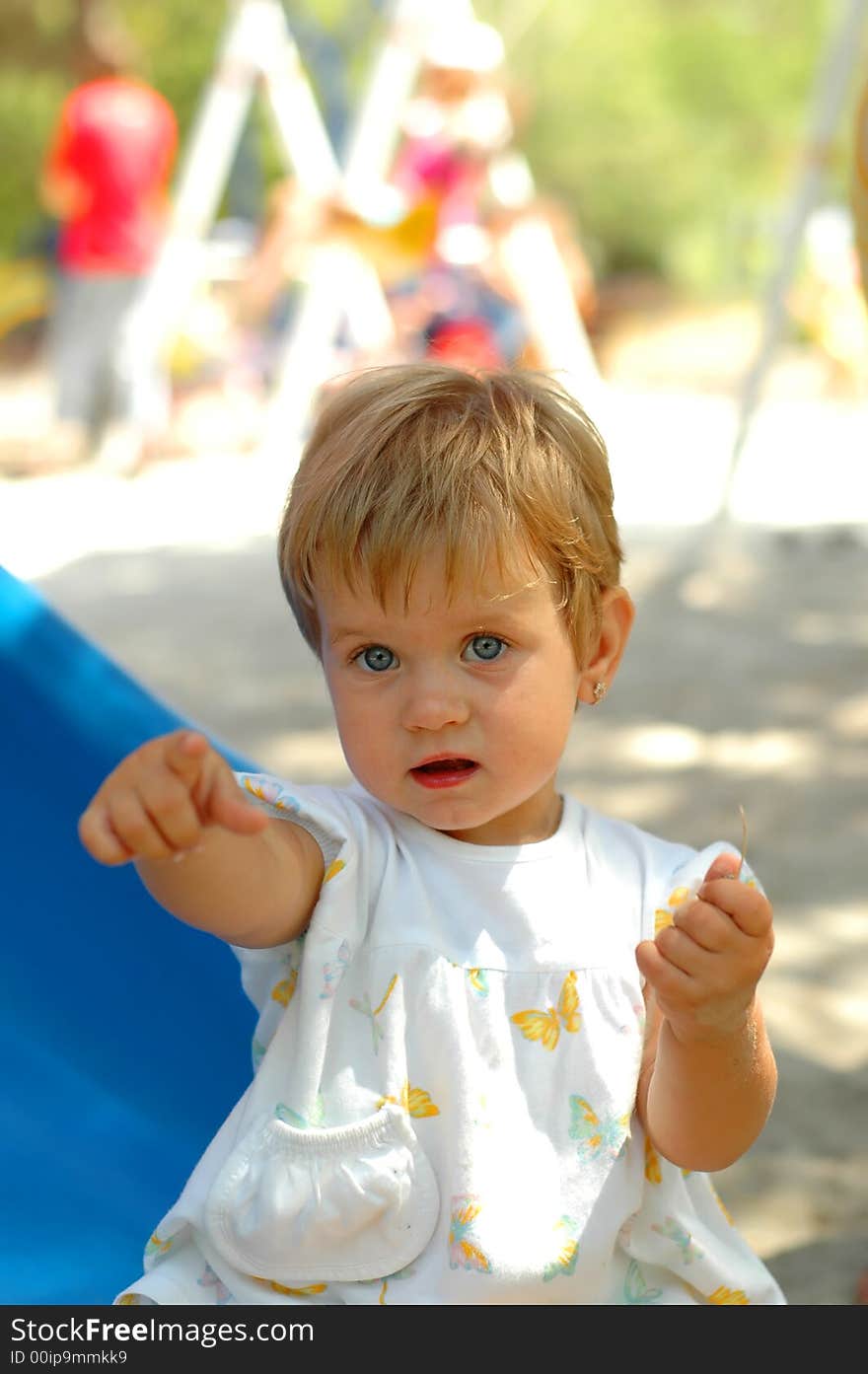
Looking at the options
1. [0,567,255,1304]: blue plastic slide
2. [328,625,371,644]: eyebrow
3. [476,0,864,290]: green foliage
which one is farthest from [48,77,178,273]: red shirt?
[476,0,864,290]: green foliage

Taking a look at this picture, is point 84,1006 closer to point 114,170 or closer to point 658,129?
point 114,170

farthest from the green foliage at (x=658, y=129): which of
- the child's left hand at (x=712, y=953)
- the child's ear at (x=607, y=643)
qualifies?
the child's left hand at (x=712, y=953)

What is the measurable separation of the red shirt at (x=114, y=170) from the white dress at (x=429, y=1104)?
5.14m

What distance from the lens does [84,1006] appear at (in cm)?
143

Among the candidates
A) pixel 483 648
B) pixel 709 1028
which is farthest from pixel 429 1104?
pixel 483 648

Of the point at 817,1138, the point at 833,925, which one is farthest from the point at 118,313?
the point at 817,1138

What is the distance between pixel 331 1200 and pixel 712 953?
0.94 ft

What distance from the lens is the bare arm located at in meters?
0.95

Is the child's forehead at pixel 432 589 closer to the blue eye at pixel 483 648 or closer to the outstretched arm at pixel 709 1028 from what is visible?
the blue eye at pixel 483 648

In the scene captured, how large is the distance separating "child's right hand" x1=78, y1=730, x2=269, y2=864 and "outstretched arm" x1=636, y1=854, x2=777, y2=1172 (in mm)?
252

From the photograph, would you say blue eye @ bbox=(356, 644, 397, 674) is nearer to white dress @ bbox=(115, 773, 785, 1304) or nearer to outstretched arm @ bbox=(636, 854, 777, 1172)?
white dress @ bbox=(115, 773, 785, 1304)

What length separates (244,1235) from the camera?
107cm

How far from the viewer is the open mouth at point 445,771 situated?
3.57ft

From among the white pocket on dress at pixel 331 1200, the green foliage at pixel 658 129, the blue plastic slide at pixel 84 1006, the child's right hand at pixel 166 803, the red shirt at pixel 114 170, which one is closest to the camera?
the child's right hand at pixel 166 803
